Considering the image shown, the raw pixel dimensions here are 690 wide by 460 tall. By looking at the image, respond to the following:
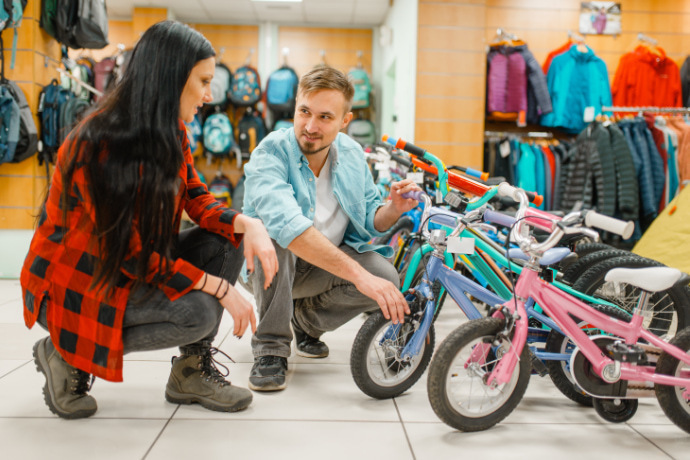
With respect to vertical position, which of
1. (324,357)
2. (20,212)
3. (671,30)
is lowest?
(324,357)

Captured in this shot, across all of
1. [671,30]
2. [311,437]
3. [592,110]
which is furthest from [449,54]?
[311,437]

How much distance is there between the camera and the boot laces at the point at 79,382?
1.40m

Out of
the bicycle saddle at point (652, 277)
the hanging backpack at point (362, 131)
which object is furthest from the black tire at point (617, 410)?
the hanging backpack at point (362, 131)

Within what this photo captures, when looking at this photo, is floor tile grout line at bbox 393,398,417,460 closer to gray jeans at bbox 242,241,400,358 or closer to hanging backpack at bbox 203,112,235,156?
gray jeans at bbox 242,241,400,358

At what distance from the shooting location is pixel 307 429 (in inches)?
55.2

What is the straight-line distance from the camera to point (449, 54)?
15.5 feet

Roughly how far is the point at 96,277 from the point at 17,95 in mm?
3014

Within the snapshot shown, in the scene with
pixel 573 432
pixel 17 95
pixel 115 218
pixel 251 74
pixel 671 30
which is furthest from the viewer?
pixel 251 74

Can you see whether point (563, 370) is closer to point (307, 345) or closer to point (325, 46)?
point (307, 345)

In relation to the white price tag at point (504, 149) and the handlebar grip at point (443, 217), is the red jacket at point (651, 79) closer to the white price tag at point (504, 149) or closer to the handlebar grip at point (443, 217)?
the white price tag at point (504, 149)

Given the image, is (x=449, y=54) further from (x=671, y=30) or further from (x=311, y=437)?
(x=311, y=437)

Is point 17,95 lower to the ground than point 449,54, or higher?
lower

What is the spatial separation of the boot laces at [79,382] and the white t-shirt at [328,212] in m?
0.83

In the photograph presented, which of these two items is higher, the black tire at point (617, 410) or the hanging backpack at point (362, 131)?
the hanging backpack at point (362, 131)
